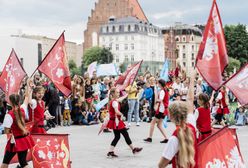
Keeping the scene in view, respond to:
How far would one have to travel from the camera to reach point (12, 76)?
11.5 metres

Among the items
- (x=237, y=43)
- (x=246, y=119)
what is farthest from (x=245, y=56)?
(x=246, y=119)

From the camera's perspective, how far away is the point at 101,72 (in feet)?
85.0

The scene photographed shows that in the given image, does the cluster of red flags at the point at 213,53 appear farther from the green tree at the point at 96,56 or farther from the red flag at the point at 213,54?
the green tree at the point at 96,56

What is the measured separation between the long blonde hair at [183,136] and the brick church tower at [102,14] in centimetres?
12680

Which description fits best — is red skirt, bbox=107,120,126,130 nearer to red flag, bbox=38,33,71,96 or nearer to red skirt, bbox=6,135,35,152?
red flag, bbox=38,33,71,96

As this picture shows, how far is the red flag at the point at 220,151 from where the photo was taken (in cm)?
530

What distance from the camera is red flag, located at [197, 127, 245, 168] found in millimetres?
5297

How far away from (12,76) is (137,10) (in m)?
129

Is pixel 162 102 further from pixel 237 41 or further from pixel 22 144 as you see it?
pixel 237 41

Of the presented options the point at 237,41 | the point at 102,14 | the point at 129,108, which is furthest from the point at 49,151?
the point at 102,14

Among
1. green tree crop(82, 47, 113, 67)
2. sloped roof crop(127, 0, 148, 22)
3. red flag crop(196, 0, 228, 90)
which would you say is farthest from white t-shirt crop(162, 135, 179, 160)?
sloped roof crop(127, 0, 148, 22)

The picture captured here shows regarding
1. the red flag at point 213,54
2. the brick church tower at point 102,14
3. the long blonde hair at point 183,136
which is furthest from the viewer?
the brick church tower at point 102,14

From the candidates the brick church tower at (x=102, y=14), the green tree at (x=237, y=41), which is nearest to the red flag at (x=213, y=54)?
the green tree at (x=237, y=41)

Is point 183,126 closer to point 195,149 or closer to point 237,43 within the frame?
point 195,149
